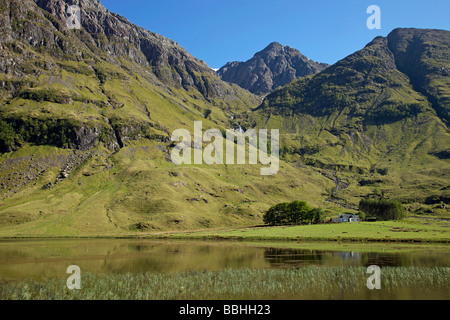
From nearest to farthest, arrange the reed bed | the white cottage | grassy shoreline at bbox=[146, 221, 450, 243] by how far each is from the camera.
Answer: the reed bed → grassy shoreline at bbox=[146, 221, 450, 243] → the white cottage

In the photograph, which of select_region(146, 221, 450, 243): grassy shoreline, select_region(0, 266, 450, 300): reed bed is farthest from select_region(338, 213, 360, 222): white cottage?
select_region(0, 266, 450, 300): reed bed

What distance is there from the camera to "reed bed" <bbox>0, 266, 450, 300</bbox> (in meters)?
34.3

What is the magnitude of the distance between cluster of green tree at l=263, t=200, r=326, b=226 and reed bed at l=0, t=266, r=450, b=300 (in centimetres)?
12729

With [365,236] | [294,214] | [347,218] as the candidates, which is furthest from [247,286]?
[347,218]

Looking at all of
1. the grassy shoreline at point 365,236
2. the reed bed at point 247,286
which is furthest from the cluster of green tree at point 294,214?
the reed bed at point 247,286

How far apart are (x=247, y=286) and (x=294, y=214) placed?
462ft

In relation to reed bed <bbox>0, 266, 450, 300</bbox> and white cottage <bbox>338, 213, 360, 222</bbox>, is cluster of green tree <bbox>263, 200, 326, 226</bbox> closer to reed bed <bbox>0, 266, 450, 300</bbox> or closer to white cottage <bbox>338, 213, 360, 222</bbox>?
white cottage <bbox>338, 213, 360, 222</bbox>

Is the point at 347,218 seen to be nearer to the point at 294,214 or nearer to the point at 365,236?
the point at 294,214

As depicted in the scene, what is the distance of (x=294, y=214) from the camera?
174m
